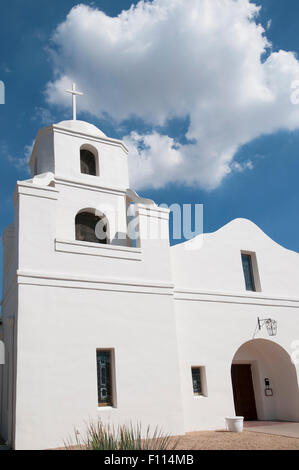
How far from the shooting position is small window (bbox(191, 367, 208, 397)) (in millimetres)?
13820

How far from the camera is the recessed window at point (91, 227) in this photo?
14652 millimetres

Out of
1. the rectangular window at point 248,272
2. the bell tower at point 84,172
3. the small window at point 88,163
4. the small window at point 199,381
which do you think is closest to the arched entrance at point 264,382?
the rectangular window at point 248,272

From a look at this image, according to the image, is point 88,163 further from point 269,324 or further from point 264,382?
point 264,382

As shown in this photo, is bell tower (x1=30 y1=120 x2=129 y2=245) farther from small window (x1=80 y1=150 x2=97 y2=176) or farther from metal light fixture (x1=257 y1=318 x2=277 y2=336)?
metal light fixture (x1=257 y1=318 x2=277 y2=336)

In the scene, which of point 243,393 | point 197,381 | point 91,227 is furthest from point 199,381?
point 91,227

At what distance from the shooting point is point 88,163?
15.9 m

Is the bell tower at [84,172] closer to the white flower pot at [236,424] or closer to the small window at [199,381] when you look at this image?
the small window at [199,381]

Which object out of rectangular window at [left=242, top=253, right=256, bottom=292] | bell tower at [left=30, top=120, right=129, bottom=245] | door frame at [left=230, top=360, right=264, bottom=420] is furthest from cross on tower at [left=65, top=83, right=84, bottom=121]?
door frame at [left=230, top=360, right=264, bottom=420]

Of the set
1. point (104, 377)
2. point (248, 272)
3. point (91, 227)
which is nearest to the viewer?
point (104, 377)

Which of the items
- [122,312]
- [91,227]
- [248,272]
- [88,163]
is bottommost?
[122,312]

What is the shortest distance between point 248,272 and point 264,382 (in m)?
4.09
